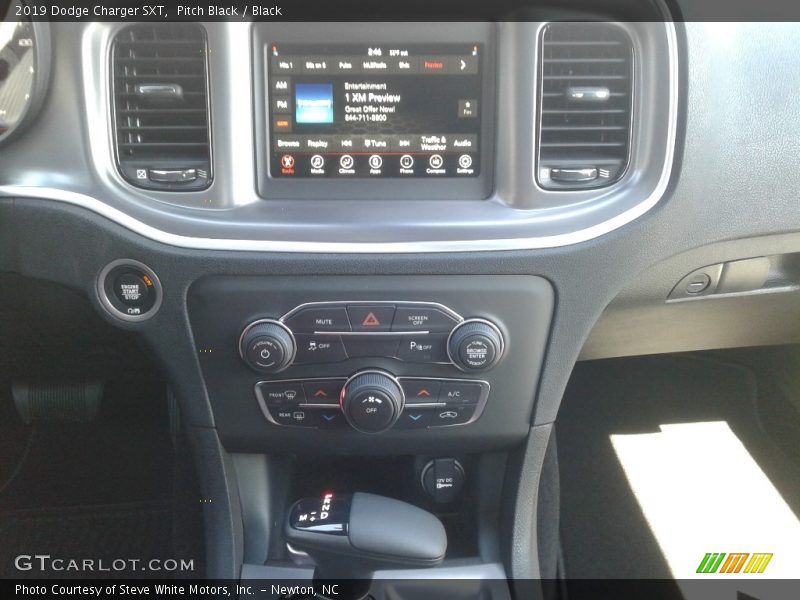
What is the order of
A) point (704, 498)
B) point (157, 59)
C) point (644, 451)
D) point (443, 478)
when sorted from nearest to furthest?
point (157, 59), point (443, 478), point (704, 498), point (644, 451)

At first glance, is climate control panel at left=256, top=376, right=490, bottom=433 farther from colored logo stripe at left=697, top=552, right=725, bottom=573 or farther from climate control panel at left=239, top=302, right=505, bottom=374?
colored logo stripe at left=697, top=552, right=725, bottom=573

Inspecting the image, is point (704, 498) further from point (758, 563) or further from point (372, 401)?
point (372, 401)

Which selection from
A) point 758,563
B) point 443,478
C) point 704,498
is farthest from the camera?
point 704,498

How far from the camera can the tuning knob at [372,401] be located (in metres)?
1.18

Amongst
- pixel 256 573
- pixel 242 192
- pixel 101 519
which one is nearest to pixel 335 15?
pixel 242 192

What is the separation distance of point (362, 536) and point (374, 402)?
20 cm

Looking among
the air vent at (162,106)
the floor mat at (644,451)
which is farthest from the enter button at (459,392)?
the floor mat at (644,451)

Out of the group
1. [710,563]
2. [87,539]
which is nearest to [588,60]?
[710,563]

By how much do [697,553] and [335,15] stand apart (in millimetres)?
1391

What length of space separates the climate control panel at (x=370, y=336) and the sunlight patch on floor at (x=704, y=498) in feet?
2.99

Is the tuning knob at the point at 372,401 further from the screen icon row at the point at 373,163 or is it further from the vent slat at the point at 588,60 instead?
the vent slat at the point at 588,60

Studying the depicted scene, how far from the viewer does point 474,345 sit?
118 centimetres

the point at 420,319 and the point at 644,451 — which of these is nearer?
the point at 420,319

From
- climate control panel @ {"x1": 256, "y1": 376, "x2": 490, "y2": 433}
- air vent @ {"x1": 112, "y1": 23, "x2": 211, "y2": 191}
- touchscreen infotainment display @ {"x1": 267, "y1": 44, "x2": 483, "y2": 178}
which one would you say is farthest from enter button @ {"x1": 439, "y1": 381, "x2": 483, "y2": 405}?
air vent @ {"x1": 112, "y1": 23, "x2": 211, "y2": 191}
